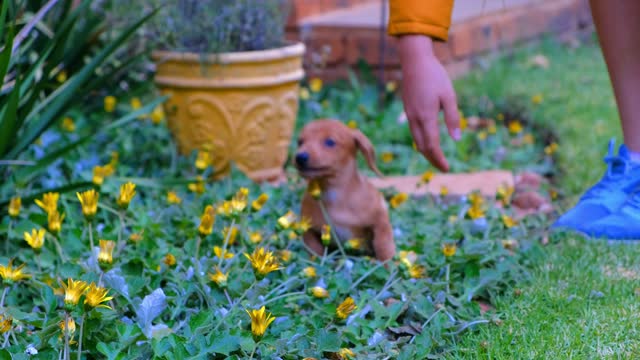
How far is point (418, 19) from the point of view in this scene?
6.10 ft

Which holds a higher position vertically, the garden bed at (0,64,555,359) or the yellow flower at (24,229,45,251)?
the yellow flower at (24,229,45,251)

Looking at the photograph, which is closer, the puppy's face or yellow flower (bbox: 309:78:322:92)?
the puppy's face

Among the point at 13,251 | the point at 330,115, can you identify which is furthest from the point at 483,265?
the point at 330,115

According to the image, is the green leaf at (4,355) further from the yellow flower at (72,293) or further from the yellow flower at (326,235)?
the yellow flower at (326,235)

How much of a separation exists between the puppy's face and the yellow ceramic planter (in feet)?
2.90

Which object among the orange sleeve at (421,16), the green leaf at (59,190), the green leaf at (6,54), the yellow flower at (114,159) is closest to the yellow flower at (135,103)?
the yellow flower at (114,159)

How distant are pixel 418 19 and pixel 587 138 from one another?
2196 millimetres

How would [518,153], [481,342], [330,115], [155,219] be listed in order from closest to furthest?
[481,342], [155,219], [518,153], [330,115]

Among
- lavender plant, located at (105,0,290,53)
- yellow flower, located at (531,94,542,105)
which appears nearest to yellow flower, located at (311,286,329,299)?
lavender plant, located at (105,0,290,53)

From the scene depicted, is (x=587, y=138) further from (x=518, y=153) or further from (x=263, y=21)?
(x=263, y=21)

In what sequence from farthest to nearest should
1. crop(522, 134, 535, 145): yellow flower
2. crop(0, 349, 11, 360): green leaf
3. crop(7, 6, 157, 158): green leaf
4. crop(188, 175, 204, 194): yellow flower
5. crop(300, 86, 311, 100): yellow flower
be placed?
crop(300, 86, 311, 100): yellow flower, crop(522, 134, 535, 145): yellow flower, crop(188, 175, 204, 194): yellow flower, crop(7, 6, 157, 158): green leaf, crop(0, 349, 11, 360): green leaf

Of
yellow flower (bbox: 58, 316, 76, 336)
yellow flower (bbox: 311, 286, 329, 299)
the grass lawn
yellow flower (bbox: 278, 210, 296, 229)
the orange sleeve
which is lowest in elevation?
the grass lawn

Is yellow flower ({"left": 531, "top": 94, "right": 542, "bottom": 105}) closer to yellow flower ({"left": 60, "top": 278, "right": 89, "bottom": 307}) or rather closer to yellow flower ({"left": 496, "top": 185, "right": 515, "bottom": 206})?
→ yellow flower ({"left": 496, "top": 185, "right": 515, "bottom": 206})

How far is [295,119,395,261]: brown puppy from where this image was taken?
8.21 ft
